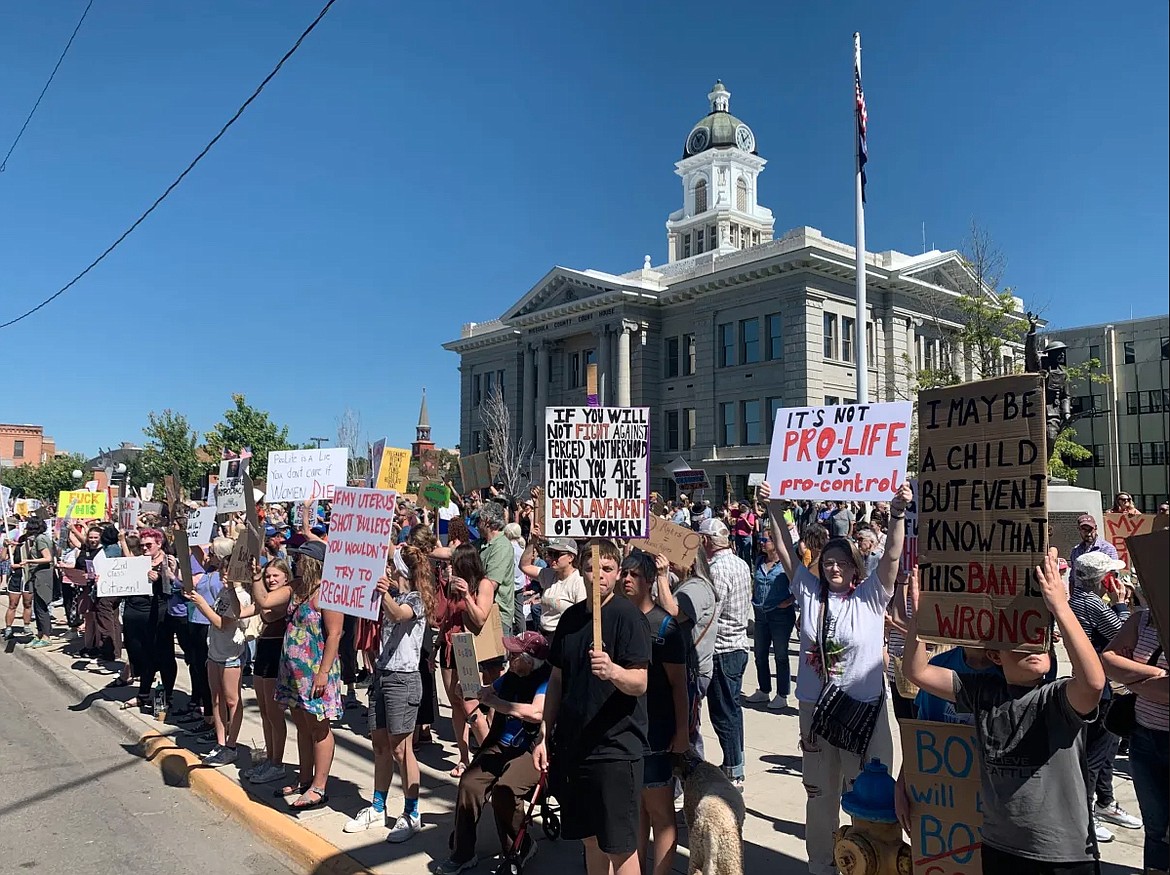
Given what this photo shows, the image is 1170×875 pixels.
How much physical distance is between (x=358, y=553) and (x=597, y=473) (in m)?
1.82

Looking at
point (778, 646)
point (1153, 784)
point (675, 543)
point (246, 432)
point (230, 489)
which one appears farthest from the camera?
point (246, 432)

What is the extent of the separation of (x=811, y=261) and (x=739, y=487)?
1133 cm

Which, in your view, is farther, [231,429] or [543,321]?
[543,321]

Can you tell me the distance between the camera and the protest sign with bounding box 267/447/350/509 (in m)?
13.4

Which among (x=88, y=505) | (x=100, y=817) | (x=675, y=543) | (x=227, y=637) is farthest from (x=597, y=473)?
(x=88, y=505)

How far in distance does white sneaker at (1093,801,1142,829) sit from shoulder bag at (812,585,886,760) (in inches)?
88.0

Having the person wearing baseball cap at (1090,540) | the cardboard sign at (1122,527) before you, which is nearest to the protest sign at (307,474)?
the person wearing baseball cap at (1090,540)

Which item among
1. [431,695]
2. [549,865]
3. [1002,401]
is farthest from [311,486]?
[1002,401]

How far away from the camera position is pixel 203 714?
362 inches

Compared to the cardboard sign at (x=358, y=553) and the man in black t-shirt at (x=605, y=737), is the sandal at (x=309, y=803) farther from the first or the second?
the man in black t-shirt at (x=605, y=737)

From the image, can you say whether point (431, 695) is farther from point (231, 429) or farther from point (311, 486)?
point (231, 429)

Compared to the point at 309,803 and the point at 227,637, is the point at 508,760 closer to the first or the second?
the point at 309,803

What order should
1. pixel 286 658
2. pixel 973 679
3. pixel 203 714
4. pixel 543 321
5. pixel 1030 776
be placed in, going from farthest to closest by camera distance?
pixel 543 321 < pixel 203 714 < pixel 286 658 < pixel 973 679 < pixel 1030 776

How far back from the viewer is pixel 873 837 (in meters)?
4.09
